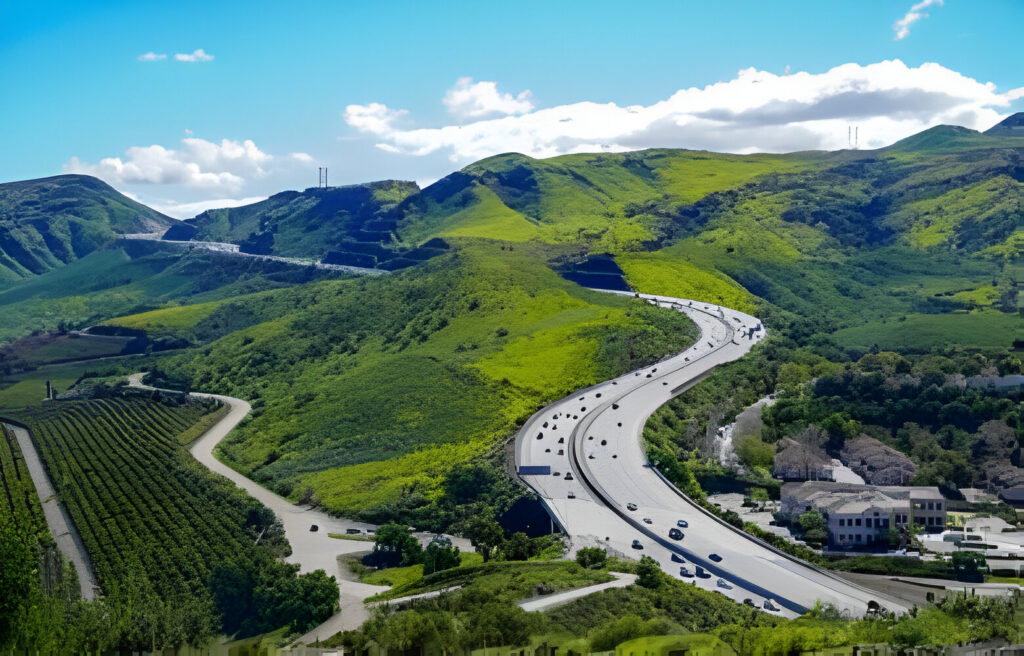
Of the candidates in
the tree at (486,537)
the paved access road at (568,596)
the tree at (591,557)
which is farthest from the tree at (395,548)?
the paved access road at (568,596)

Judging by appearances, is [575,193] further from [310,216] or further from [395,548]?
[395,548]

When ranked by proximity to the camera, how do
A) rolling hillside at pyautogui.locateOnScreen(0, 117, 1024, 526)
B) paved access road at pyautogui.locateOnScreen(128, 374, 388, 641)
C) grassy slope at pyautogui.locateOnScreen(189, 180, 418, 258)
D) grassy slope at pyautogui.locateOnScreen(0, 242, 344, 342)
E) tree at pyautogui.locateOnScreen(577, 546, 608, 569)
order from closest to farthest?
paved access road at pyautogui.locateOnScreen(128, 374, 388, 641) < tree at pyautogui.locateOnScreen(577, 546, 608, 569) < rolling hillside at pyautogui.locateOnScreen(0, 117, 1024, 526) < grassy slope at pyautogui.locateOnScreen(0, 242, 344, 342) < grassy slope at pyautogui.locateOnScreen(189, 180, 418, 258)

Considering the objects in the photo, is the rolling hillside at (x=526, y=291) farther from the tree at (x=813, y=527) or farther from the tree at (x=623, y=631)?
the tree at (x=623, y=631)

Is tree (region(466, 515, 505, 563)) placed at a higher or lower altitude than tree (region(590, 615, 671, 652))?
lower

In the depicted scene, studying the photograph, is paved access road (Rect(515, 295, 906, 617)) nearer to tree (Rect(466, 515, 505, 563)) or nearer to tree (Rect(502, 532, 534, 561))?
tree (Rect(502, 532, 534, 561))

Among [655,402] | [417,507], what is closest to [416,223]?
[655,402]

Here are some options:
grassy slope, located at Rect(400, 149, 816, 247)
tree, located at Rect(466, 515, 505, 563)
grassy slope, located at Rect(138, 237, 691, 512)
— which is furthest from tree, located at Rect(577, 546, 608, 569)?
grassy slope, located at Rect(400, 149, 816, 247)
